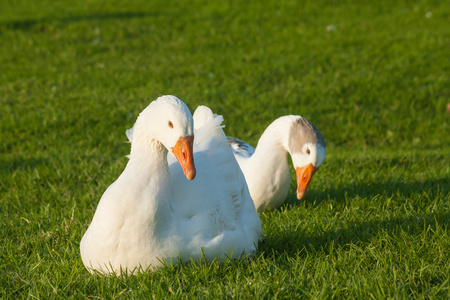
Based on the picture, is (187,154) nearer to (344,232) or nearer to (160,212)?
(160,212)

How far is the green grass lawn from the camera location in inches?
120

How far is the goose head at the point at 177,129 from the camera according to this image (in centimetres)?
278

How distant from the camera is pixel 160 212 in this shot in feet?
9.50

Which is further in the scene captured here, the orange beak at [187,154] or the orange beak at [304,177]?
the orange beak at [304,177]

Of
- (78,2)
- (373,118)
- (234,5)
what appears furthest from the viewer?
(78,2)

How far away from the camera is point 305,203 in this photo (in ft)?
14.7

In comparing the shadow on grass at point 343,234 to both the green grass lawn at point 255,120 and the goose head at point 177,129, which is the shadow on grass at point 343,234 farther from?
the goose head at point 177,129

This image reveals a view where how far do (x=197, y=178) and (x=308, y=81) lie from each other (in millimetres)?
5275

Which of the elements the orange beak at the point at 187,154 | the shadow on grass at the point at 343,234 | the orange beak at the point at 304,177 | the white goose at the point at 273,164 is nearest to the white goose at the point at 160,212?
the orange beak at the point at 187,154

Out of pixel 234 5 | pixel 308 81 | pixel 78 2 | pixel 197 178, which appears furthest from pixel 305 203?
pixel 78 2

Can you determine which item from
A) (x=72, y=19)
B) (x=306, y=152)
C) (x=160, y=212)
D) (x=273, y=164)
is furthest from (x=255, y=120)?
(x=72, y=19)

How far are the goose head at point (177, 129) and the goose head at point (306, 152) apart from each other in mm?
1345

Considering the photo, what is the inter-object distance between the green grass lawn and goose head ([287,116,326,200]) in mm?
329

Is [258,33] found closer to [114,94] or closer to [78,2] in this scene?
[114,94]
